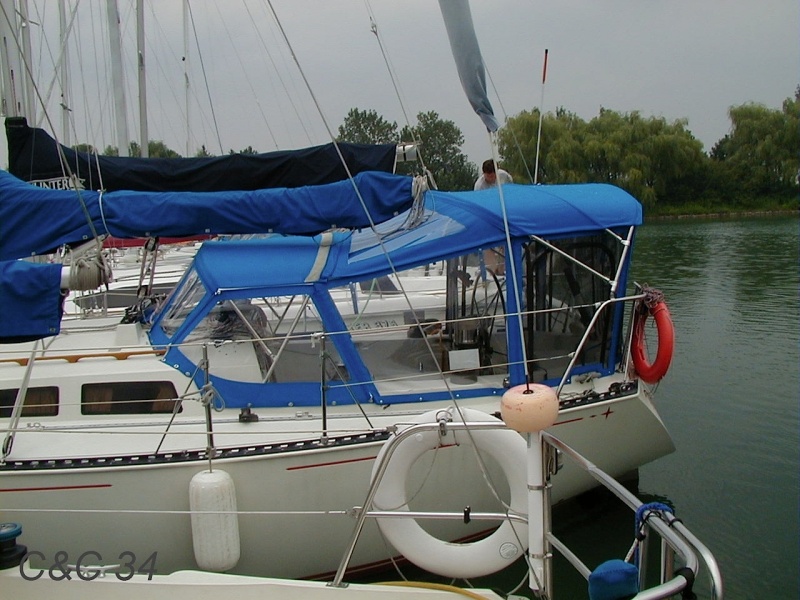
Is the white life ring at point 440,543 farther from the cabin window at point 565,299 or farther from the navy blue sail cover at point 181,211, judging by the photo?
the navy blue sail cover at point 181,211

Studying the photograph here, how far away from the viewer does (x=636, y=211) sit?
20.8 ft

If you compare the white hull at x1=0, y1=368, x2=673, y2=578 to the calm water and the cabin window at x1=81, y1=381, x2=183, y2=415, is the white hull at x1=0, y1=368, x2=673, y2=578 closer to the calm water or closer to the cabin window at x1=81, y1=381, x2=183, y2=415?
the cabin window at x1=81, y1=381, x2=183, y2=415

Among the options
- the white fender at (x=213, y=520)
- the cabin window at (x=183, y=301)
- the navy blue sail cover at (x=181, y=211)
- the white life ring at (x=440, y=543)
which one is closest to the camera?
the white life ring at (x=440, y=543)

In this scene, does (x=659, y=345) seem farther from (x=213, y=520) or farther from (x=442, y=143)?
(x=442, y=143)

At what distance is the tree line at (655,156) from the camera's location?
3734cm

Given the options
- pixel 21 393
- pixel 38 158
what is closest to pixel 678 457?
pixel 21 393

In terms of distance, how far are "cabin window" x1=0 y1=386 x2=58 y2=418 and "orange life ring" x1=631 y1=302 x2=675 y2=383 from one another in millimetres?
4492

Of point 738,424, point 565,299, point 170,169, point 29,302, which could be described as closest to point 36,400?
point 29,302

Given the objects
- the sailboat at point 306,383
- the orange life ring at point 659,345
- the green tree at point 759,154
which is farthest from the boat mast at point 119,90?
the green tree at point 759,154

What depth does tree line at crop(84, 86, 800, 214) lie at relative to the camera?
37344 mm

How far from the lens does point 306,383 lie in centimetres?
578

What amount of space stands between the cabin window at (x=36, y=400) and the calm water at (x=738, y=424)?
514 centimetres

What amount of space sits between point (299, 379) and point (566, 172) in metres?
32.5

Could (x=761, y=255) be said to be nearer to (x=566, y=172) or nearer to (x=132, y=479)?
(x=566, y=172)
